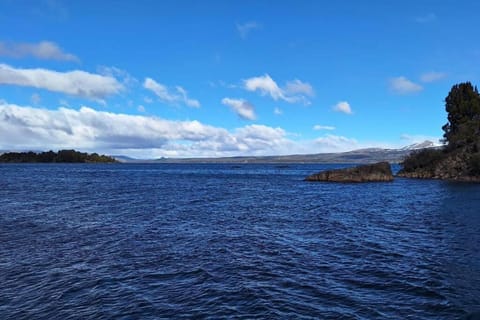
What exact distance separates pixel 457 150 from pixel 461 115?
86.1ft

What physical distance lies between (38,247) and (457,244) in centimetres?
2906

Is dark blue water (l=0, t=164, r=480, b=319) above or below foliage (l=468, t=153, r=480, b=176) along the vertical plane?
below

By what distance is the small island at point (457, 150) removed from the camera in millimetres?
105875

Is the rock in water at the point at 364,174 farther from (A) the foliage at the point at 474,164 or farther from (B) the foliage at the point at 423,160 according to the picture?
(A) the foliage at the point at 474,164

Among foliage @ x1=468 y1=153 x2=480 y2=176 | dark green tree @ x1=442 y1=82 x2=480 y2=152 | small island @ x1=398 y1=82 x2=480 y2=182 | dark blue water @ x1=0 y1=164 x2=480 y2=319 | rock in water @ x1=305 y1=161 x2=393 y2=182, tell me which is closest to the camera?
dark blue water @ x1=0 y1=164 x2=480 y2=319

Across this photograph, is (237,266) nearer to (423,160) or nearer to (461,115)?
(423,160)

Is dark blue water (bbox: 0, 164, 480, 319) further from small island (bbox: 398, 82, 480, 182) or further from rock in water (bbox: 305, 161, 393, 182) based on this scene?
small island (bbox: 398, 82, 480, 182)

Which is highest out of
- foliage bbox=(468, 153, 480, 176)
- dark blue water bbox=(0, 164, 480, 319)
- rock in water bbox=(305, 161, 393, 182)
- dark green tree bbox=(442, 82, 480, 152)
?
dark green tree bbox=(442, 82, 480, 152)

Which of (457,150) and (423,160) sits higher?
(457,150)

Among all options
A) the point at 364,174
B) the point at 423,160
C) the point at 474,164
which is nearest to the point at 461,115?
the point at 423,160

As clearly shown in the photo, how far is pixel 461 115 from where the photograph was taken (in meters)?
133

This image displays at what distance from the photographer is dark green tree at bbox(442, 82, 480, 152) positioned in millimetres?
116312

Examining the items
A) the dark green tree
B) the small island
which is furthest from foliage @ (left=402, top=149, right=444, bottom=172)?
the dark green tree

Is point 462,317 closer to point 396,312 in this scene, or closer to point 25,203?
point 396,312
